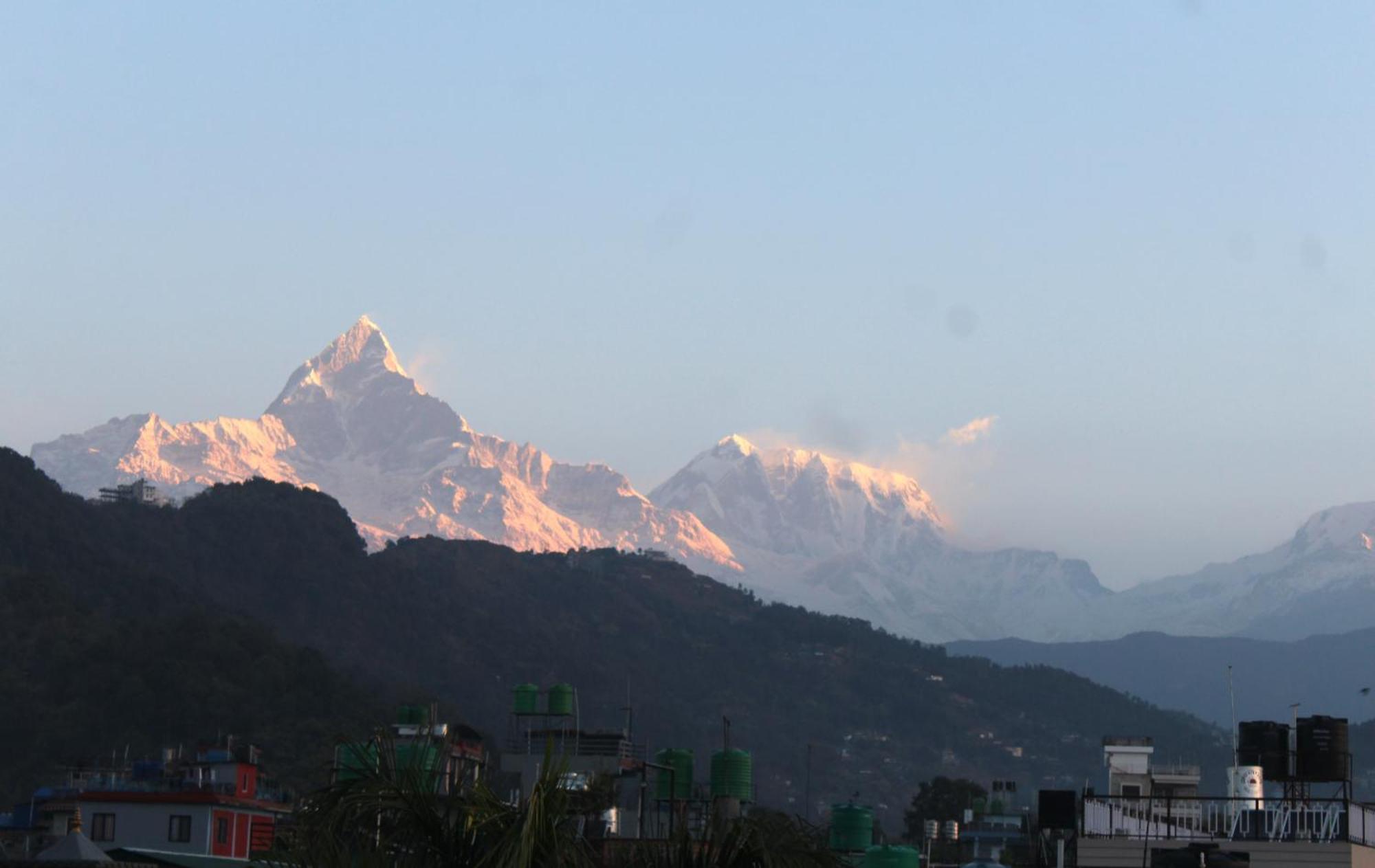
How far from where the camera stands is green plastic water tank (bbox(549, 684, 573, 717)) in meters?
76.1

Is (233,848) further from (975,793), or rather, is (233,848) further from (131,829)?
(975,793)

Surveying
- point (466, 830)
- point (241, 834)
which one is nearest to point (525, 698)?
point (241, 834)

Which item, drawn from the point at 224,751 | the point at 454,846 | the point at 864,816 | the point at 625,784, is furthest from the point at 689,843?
the point at 625,784

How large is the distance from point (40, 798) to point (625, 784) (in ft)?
104

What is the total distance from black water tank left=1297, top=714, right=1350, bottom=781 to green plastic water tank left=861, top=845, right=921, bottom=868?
6815mm

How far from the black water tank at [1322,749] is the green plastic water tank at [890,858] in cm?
682

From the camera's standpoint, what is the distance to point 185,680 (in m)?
190

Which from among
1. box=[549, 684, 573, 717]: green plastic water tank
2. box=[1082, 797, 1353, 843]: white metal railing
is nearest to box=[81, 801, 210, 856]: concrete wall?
box=[549, 684, 573, 717]: green plastic water tank

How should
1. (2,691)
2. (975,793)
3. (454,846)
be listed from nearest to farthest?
(454,846) → (975,793) → (2,691)

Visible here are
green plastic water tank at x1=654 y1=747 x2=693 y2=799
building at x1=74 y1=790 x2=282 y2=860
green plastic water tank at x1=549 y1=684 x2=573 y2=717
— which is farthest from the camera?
building at x1=74 y1=790 x2=282 y2=860

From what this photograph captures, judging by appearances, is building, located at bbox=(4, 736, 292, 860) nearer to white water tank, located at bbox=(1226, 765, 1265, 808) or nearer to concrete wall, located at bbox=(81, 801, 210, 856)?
concrete wall, located at bbox=(81, 801, 210, 856)

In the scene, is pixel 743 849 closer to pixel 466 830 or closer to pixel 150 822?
pixel 466 830

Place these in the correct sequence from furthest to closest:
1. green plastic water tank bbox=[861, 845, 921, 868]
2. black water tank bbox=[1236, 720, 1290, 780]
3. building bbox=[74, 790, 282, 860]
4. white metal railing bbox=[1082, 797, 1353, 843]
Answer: building bbox=[74, 790, 282, 860]
black water tank bbox=[1236, 720, 1290, 780]
green plastic water tank bbox=[861, 845, 921, 868]
white metal railing bbox=[1082, 797, 1353, 843]

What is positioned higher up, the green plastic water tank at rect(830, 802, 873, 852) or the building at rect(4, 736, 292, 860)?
the green plastic water tank at rect(830, 802, 873, 852)
